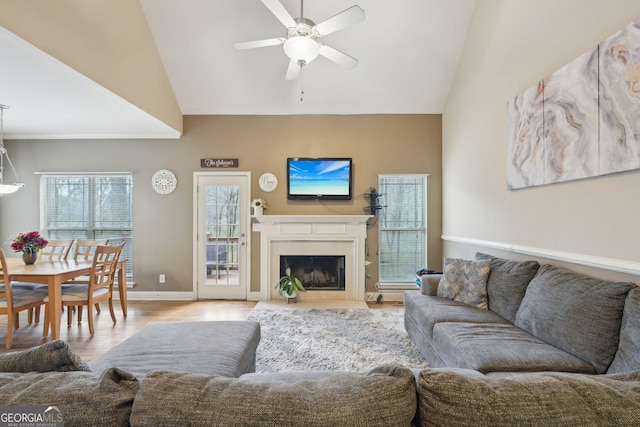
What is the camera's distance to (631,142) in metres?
1.75

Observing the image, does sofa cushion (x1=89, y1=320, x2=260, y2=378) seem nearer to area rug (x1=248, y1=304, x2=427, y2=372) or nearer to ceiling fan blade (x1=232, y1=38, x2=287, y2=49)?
area rug (x1=248, y1=304, x2=427, y2=372)

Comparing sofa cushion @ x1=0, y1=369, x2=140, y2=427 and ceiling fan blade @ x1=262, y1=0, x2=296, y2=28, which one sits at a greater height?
ceiling fan blade @ x1=262, y1=0, x2=296, y2=28

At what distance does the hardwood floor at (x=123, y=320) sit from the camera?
3.10 m

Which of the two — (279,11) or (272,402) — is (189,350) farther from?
(279,11)

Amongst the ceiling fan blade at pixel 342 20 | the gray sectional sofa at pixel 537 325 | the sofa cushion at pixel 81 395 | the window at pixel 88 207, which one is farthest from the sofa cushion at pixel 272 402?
the window at pixel 88 207

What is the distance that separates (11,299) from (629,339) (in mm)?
4741

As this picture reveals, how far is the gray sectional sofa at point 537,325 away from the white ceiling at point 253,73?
281cm

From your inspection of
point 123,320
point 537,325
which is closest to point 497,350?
point 537,325

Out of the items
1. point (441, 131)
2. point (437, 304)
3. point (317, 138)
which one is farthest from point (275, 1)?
point (441, 131)

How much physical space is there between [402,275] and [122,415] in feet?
14.4

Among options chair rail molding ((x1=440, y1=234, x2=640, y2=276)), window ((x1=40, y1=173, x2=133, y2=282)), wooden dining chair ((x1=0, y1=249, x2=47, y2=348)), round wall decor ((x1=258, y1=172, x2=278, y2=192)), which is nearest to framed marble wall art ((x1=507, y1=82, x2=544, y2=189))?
chair rail molding ((x1=440, y1=234, x2=640, y2=276))

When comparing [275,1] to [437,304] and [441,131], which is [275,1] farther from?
[441,131]

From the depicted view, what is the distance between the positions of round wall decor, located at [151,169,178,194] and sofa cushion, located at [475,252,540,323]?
439 centimetres

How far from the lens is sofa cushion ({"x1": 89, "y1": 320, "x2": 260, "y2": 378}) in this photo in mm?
1548
